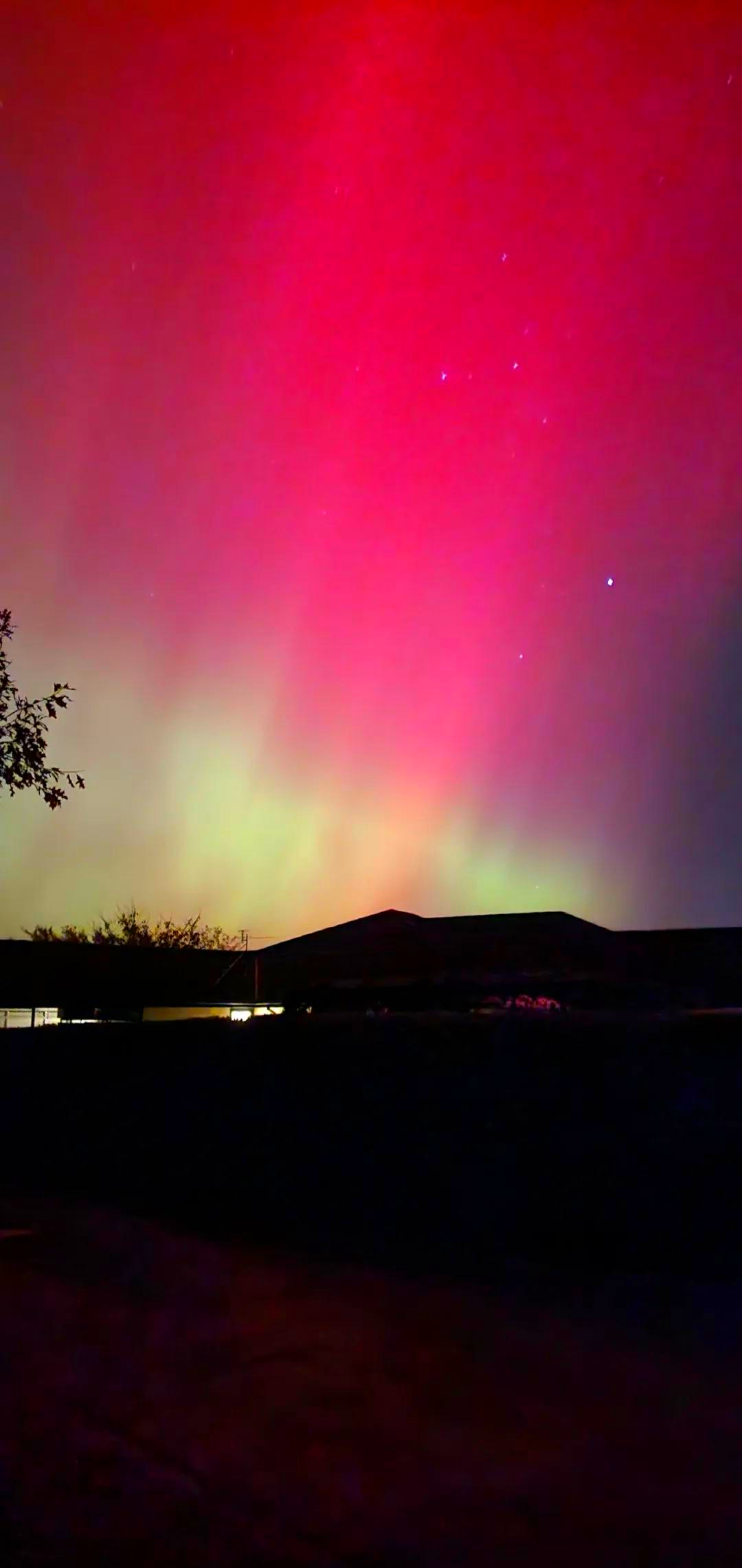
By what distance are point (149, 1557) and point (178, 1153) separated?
1424 cm

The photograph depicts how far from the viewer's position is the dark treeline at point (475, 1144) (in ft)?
40.6

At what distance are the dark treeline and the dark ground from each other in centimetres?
3

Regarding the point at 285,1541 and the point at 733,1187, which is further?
the point at 733,1187

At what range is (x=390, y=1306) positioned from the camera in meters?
9.94

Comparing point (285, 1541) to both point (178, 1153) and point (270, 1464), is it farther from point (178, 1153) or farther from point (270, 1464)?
point (178, 1153)

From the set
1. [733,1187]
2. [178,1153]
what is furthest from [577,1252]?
[178,1153]

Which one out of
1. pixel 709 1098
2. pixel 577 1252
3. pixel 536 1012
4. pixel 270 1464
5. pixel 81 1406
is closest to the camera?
pixel 270 1464

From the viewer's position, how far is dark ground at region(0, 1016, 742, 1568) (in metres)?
5.51

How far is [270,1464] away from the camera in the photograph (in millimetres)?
6180

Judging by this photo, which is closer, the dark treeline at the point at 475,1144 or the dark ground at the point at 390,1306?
the dark ground at the point at 390,1306

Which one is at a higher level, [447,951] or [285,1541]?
[447,951]

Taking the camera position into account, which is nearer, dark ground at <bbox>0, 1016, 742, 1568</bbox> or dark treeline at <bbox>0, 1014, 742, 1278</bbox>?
dark ground at <bbox>0, 1016, 742, 1568</bbox>

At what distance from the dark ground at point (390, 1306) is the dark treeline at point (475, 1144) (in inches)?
1.2

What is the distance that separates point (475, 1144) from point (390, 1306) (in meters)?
3.94
